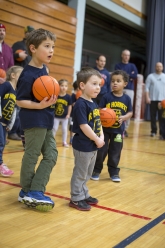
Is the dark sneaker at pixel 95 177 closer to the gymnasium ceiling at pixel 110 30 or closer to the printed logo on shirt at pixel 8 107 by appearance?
the printed logo on shirt at pixel 8 107

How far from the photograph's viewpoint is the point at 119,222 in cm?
251

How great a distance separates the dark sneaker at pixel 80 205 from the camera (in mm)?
2732

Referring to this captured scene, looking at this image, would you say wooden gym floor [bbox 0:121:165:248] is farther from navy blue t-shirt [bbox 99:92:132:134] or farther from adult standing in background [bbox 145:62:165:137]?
adult standing in background [bbox 145:62:165:137]

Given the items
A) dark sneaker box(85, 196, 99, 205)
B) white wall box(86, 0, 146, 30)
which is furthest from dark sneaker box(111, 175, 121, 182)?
white wall box(86, 0, 146, 30)

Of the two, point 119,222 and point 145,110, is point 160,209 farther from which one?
point 145,110

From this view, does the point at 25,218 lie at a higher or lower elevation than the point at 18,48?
lower

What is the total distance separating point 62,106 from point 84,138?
315 centimetres

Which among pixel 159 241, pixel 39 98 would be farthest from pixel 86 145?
pixel 159 241

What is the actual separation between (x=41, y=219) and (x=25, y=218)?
0.11 meters

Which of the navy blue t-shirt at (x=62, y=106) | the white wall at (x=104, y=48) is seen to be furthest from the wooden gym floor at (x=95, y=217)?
the white wall at (x=104, y=48)

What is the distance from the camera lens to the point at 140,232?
91.6 inches

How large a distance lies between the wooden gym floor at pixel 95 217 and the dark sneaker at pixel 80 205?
0.14 feet

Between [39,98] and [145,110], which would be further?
[145,110]

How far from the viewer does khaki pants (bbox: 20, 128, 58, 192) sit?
2.69m
